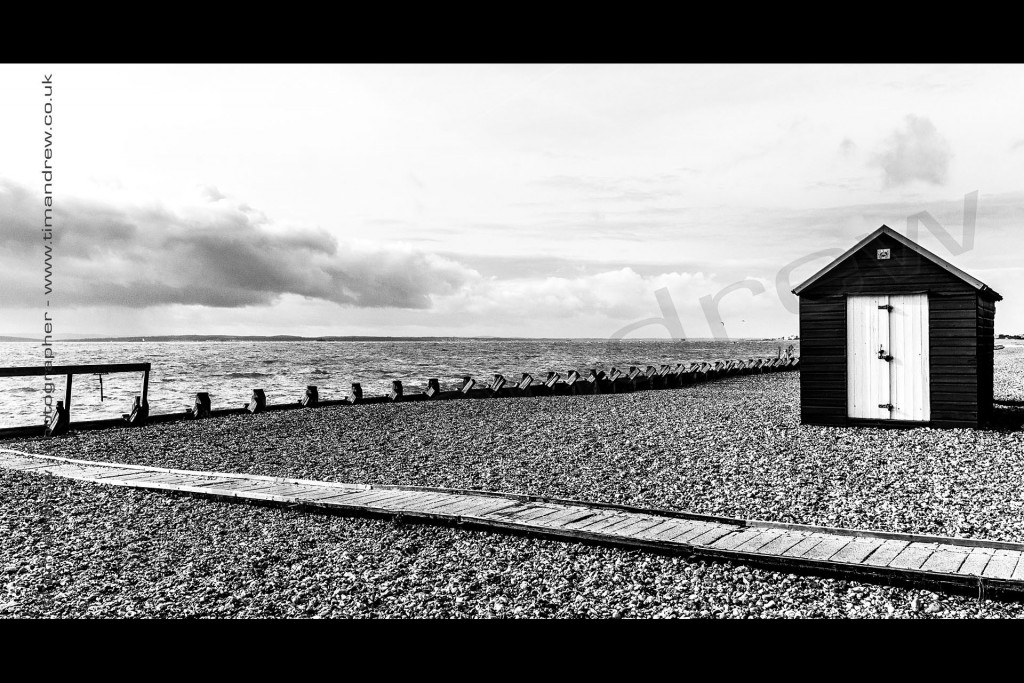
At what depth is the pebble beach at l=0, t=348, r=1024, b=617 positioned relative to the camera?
5.30 metres

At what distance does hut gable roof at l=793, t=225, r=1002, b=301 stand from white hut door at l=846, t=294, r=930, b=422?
0.66 metres

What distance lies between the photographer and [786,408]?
19.1 metres

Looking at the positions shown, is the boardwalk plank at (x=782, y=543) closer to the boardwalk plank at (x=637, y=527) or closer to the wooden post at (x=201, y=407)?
the boardwalk plank at (x=637, y=527)

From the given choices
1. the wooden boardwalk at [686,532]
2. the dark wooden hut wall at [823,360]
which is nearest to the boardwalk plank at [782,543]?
the wooden boardwalk at [686,532]

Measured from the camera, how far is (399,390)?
70.9 feet

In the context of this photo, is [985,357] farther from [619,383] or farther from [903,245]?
[619,383]

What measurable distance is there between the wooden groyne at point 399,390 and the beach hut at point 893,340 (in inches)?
418

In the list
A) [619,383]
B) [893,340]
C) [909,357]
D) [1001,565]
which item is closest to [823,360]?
[893,340]

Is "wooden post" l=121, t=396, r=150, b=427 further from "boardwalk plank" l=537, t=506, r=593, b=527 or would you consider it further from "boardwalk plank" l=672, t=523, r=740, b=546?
"boardwalk plank" l=672, t=523, r=740, b=546

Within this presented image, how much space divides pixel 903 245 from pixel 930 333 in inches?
67.5

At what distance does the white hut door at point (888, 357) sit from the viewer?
1444 cm
